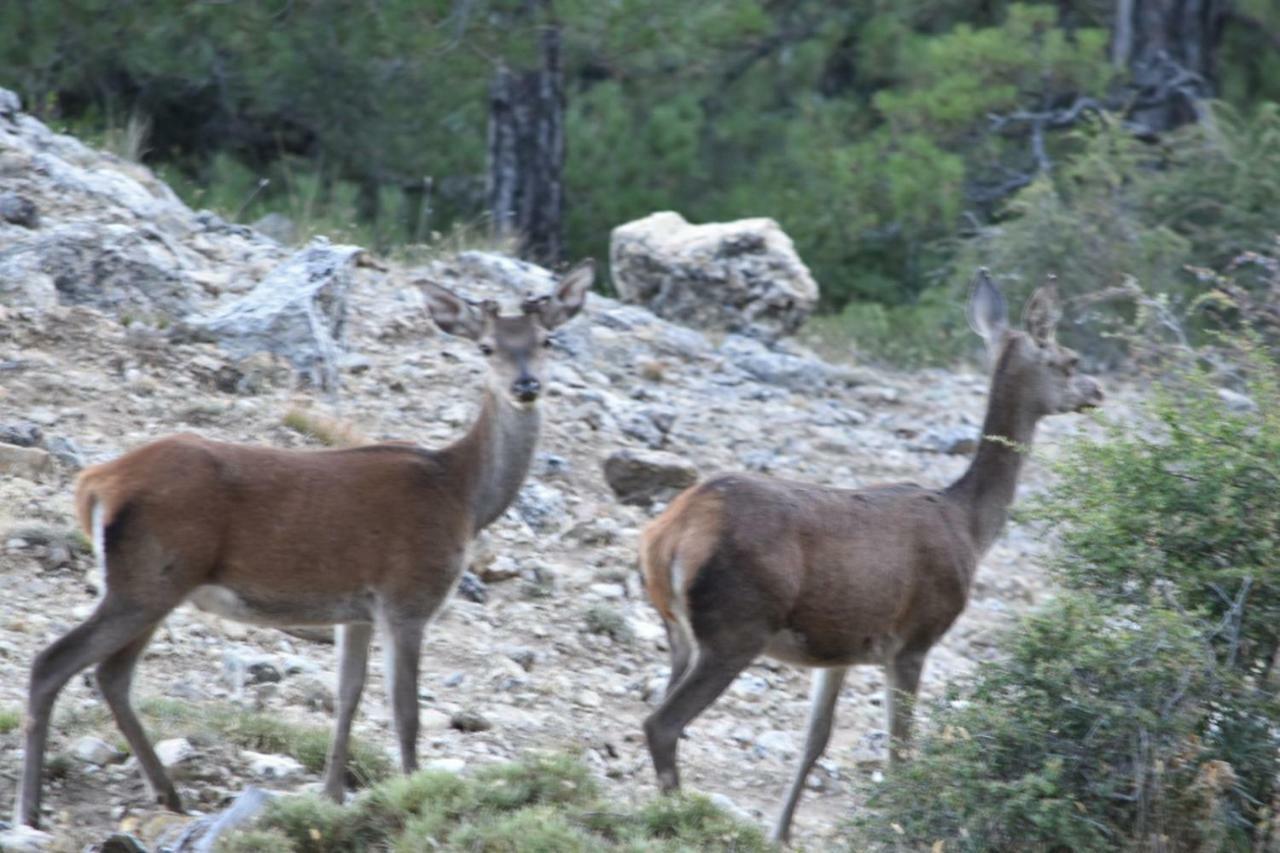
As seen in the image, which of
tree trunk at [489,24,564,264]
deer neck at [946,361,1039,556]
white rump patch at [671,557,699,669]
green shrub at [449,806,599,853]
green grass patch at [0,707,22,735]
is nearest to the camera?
green shrub at [449,806,599,853]

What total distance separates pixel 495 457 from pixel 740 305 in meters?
8.23

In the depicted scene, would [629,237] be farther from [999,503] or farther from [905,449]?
[999,503]

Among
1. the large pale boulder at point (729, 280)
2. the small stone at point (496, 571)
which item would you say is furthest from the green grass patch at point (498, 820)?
the large pale boulder at point (729, 280)

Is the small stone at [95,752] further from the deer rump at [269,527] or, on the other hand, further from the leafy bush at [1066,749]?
the leafy bush at [1066,749]

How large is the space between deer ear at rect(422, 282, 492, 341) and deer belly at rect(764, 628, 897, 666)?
7.18 ft

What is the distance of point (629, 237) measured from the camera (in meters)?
17.1

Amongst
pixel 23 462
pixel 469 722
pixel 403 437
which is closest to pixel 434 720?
pixel 469 722

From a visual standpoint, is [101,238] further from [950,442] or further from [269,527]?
[950,442]

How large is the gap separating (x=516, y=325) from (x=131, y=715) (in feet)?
8.93

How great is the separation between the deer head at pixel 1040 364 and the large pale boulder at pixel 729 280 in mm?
6158

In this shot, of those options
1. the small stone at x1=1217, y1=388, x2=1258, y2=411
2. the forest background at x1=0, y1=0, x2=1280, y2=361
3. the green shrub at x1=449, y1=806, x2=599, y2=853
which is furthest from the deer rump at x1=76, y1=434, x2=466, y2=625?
the forest background at x1=0, y1=0, x2=1280, y2=361

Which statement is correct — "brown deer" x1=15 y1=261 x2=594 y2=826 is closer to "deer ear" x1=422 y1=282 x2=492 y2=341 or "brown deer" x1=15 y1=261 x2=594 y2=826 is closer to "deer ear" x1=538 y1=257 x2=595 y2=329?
"deer ear" x1=422 y1=282 x2=492 y2=341

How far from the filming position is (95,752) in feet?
25.6

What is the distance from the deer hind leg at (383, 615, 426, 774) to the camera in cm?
785
